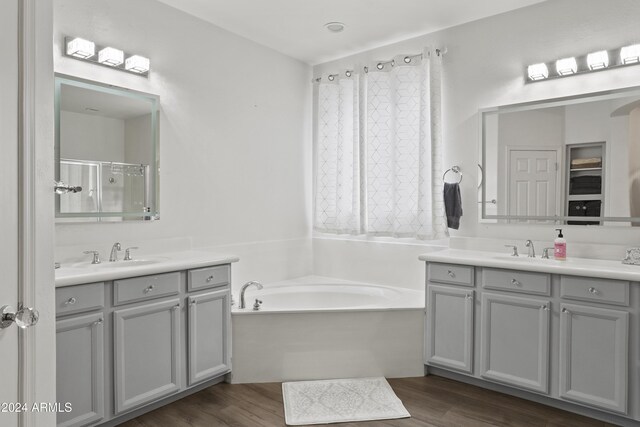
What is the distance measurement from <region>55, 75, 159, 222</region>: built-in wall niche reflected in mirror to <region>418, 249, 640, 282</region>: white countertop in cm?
204

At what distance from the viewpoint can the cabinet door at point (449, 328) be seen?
2.86m

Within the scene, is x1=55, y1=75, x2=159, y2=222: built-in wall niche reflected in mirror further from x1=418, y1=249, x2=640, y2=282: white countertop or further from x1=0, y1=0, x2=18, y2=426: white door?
x1=418, y1=249, x2=640, y2=282: white countertop

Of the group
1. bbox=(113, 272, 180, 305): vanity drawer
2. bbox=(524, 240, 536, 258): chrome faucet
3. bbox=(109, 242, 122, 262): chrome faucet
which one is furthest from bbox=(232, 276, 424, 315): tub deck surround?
bbox=(109, 242, 122, 262): chrome faucet

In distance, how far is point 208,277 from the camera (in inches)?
109

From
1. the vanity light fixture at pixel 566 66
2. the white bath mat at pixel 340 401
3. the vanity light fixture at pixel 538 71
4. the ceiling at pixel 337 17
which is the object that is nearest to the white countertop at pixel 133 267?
the white bath mat at pixel 340 401

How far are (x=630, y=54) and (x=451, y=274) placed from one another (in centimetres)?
178

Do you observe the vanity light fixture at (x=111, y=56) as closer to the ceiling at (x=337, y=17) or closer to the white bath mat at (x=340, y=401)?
the ceiling at (x=337, y=17)

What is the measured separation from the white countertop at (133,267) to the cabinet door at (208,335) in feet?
0.72

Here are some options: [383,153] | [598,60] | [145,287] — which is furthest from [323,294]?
[598,60]

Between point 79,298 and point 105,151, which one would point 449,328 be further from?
point 105,151

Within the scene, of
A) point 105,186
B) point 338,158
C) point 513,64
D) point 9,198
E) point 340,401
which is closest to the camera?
point 9,198

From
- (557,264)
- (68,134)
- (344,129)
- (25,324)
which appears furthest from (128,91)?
(557,264)

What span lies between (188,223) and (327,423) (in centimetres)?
173

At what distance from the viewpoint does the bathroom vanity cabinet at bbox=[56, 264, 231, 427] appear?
2117 mm
